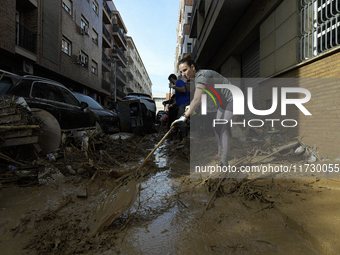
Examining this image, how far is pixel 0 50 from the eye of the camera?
30.2 ft

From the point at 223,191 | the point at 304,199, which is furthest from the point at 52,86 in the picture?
the point at 304,199

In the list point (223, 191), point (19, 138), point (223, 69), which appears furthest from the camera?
point (223, 69)

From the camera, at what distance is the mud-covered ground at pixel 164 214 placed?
1.59 meters

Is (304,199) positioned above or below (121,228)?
above

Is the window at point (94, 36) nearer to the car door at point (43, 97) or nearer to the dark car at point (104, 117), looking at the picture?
the dark car at point (104, 117)

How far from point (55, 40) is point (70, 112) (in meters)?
11.6

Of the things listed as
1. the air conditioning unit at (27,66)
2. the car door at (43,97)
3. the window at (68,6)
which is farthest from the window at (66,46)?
the car door at (43,97)

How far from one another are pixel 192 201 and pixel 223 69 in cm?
1008

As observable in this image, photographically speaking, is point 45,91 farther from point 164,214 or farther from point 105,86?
point 105,86

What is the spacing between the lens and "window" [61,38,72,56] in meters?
15.0

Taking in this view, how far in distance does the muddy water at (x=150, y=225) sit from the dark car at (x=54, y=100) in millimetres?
2178

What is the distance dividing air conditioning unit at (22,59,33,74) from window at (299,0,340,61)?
12632mm

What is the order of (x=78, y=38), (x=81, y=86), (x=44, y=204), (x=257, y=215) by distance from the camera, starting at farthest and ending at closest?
(x=81, y=86) < (x=78, y=38) < (x=44, y=204) < (x=257, y=215)

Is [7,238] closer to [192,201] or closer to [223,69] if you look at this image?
[192,201]
